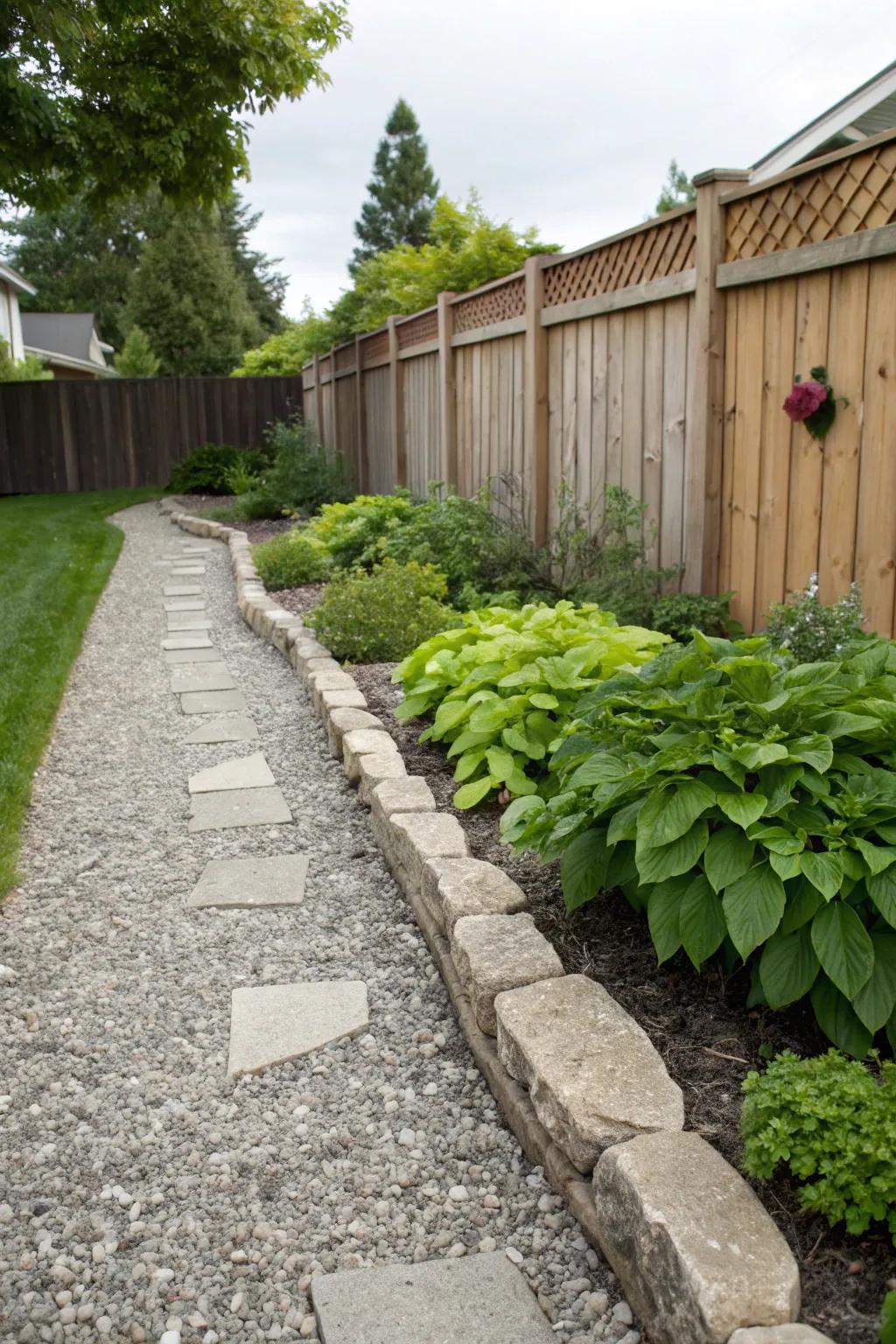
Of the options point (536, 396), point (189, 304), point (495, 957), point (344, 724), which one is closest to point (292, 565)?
point (536, 396)

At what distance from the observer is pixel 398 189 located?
42188 millimetres

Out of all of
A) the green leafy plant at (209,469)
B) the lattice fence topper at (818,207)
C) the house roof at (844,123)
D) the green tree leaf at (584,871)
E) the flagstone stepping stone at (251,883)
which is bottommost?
the flagstone stepping stone at (251,883)

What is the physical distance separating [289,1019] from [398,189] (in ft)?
146

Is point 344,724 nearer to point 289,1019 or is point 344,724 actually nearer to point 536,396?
point 289,1019

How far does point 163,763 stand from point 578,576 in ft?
7.44

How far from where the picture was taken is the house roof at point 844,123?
8.12 meters

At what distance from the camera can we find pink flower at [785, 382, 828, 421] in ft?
11.4

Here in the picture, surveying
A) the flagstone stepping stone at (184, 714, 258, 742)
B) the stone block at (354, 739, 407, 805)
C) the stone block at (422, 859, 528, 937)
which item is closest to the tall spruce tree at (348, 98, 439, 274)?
the flagstone stepping stone at (184, 714, 258, 742)

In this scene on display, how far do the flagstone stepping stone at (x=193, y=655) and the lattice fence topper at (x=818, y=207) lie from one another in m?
3.49

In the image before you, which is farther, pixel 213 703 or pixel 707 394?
pixel 213 703

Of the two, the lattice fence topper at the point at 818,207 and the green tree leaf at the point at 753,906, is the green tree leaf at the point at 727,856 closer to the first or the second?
the green tree leaf at the point at 753,906

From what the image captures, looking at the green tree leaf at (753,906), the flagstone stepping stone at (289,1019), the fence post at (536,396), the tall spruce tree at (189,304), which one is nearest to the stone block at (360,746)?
the flagstone stepping stone at (289,1019)

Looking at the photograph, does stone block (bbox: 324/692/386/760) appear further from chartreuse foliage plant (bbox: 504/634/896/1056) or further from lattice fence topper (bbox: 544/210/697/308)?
lattice fence topper (bbox: 544/210/697/308)

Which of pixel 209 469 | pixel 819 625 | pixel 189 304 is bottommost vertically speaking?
pixel 819 625
